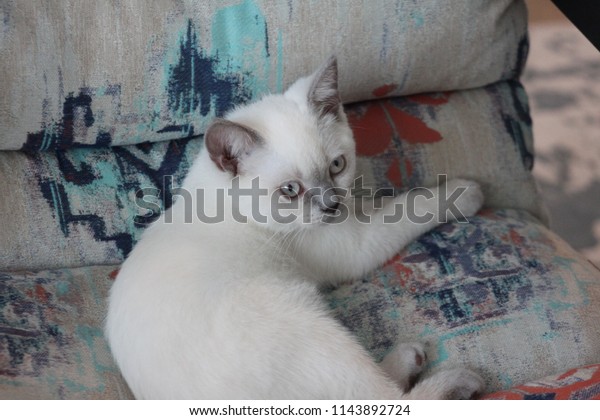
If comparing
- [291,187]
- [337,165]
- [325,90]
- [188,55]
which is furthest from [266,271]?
[188,55]

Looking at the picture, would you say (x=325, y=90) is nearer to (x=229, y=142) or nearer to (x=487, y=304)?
(x=229, y=142)

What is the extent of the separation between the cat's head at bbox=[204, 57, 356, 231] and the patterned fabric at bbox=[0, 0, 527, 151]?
0.63 ft

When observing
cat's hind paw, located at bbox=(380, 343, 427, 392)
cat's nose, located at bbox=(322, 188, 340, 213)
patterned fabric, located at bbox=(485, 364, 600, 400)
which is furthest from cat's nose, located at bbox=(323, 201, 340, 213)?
patterned fabric, located at bbox=(485, 364, 600, 400)

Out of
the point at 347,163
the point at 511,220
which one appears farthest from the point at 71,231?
the point at 511,220

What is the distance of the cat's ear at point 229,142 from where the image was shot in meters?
1.43

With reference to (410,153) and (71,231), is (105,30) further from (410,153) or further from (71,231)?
(410,153)

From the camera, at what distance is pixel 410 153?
6.31ft

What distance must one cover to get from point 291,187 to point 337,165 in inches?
5.5

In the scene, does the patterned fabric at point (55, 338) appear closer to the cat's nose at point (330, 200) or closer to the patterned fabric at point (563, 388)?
the cat's nose at point (330, 200)

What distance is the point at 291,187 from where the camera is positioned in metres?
1.55

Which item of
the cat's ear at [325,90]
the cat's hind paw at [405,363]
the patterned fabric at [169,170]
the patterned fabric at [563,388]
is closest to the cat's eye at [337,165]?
the cat's ear at [325,90]

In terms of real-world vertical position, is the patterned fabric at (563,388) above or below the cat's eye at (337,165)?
below

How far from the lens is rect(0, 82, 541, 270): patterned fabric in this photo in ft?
5.48

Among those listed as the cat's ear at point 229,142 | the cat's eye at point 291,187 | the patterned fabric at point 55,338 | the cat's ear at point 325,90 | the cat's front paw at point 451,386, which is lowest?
the cat's front paw at point 451,386
